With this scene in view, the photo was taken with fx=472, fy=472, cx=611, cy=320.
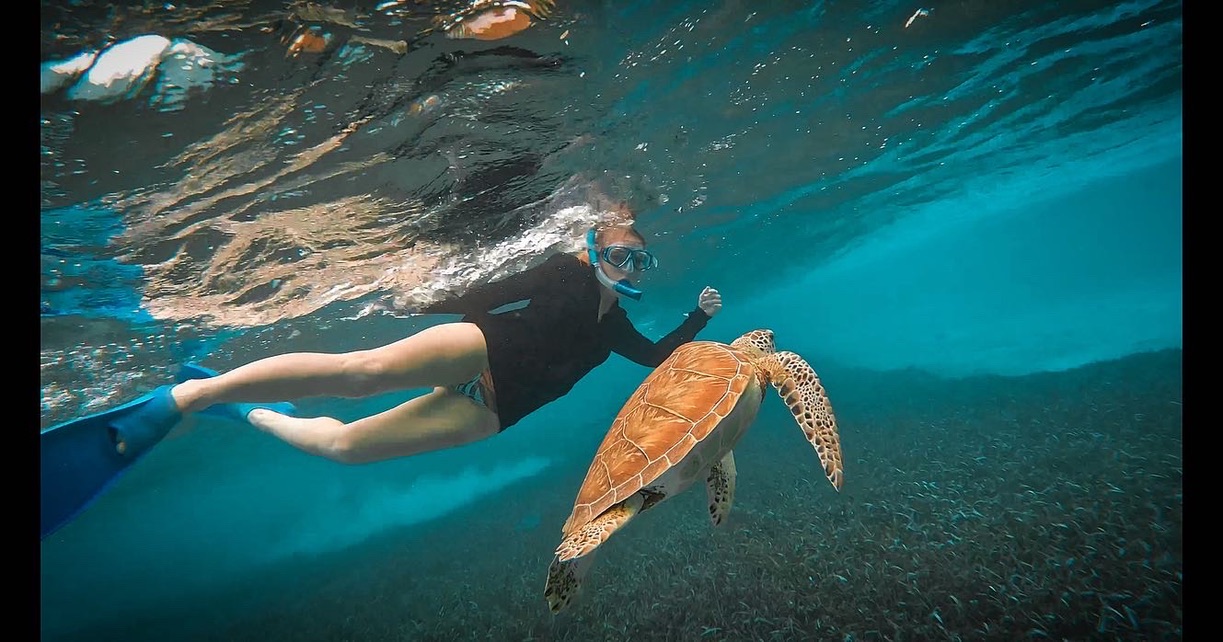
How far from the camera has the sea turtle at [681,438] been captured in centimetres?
366

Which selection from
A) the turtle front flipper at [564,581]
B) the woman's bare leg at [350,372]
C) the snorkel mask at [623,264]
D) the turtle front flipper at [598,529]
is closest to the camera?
the turtle front flipper at [598,529]

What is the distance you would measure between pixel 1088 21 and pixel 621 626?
15.0m

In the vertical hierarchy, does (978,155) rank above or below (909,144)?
below

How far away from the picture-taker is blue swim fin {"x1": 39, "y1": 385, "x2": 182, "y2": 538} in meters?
4.85

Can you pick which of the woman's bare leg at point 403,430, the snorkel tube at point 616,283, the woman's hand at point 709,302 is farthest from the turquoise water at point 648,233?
the woman's hand at point 709,302

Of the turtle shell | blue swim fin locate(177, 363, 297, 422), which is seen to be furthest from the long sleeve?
blue swim fin locate(177, 363, 297, 422)

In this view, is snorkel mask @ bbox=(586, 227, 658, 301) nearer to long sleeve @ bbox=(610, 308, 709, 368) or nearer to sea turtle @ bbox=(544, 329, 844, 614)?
long sleeve @ bbox=(610, 308, 709, 368)

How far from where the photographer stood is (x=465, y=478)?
199 feet

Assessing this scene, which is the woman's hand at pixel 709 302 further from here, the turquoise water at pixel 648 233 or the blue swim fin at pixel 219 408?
the blue swim fin at pixel 219 408

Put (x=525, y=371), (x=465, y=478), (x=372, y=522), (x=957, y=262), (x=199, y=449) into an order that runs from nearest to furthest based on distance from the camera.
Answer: (x=525, y=371) → (x=199, y=449) → (x=372, y=522) → (x=465, y=478) → (x=957, y=262)

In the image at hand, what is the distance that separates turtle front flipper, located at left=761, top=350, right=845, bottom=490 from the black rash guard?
221 cm

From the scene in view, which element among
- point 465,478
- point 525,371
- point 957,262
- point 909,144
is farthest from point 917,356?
point 525,371

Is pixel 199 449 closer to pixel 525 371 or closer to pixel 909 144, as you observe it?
pixel 525 371

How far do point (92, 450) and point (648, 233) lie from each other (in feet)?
45.2
